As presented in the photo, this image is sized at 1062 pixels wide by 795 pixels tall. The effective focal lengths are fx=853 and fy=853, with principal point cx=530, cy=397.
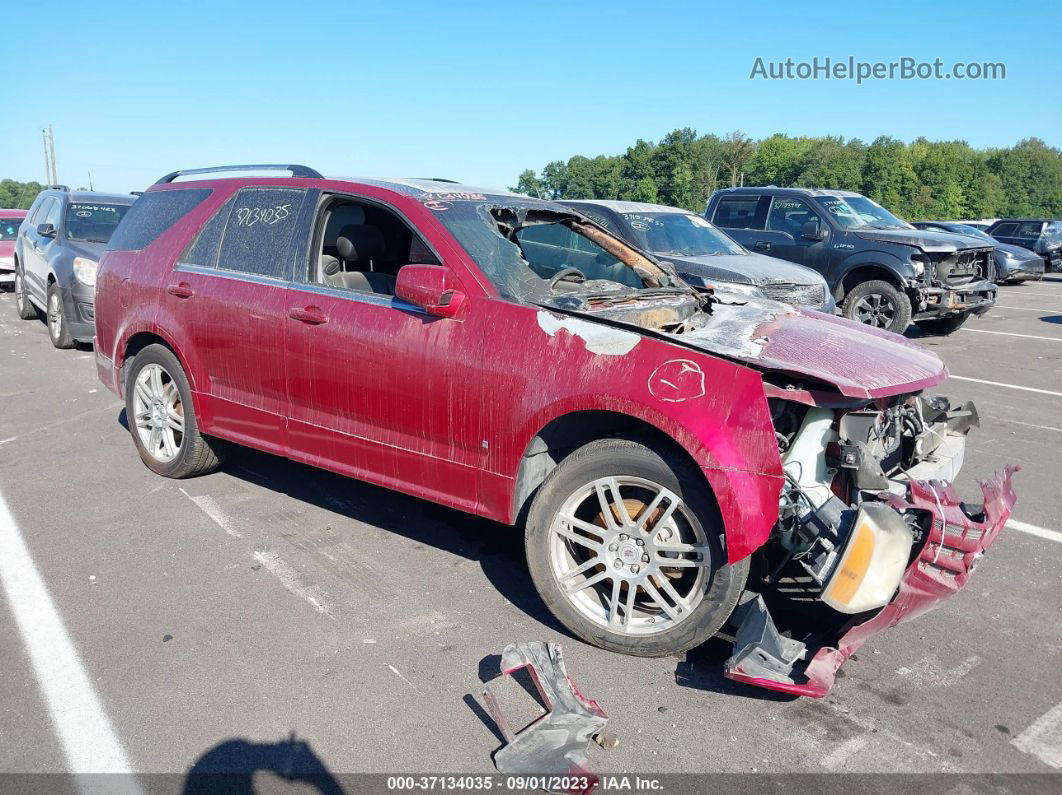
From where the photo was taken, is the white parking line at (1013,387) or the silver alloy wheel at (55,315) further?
the silver alloy wheel at (55,315)

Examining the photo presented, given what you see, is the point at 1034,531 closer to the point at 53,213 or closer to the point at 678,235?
the point at 678,235

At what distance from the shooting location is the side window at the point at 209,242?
4.99 m

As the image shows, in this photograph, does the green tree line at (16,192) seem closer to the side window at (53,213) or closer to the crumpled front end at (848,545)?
the side window at (53,213)

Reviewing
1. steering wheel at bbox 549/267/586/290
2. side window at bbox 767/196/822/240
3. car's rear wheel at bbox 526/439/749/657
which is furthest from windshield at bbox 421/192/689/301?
side window at bbox 767/196/822/240

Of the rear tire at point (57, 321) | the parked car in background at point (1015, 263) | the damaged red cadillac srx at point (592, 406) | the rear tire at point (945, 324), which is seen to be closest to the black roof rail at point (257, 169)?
the damaged red cadillac srx at point (592, 406)

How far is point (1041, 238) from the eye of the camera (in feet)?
81.9

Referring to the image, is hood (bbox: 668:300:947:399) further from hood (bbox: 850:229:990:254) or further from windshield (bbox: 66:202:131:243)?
windshield (bbox: 66:202:131:243)

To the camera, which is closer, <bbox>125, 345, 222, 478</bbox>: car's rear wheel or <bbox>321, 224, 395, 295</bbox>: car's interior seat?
<bbox>321, 224, 395, 295</bbox>: car's interior seat

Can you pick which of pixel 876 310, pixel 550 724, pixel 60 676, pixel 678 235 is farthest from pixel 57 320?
pixel 876 310

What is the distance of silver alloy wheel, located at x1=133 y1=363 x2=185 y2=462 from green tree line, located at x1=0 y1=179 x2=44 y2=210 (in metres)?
86.3

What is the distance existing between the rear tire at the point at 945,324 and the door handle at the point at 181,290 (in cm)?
1043

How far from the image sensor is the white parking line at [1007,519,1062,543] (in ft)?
15.7

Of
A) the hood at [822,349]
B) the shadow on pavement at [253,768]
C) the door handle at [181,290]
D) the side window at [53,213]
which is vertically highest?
the side window at [53,213]

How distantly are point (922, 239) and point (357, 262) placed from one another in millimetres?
8975
